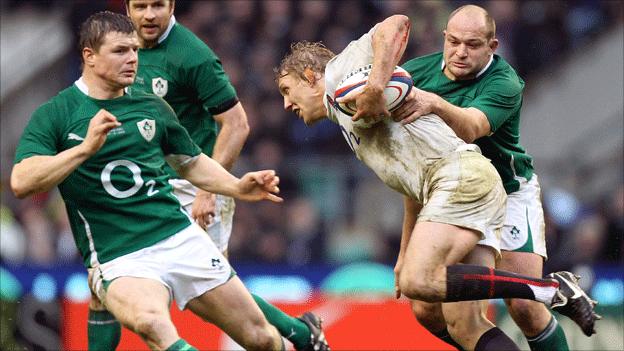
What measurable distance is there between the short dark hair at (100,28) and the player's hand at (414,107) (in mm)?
1493

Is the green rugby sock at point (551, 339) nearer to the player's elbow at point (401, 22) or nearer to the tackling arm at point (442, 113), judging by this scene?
the tackling arm at point (442, 113)

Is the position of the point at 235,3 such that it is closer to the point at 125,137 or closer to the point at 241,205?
the point at 241,205

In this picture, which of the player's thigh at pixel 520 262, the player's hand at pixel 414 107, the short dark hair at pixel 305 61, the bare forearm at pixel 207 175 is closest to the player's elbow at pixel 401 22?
the player's hand at pixel 414 107

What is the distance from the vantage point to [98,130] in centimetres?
564

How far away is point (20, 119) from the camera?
614 inches

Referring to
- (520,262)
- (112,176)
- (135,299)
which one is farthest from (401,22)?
(135,299)

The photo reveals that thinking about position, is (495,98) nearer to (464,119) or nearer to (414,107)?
(464,119)

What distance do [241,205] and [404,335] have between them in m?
4.10

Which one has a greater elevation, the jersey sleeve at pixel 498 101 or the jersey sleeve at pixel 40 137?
the jersey sleeve at pixel 498 101

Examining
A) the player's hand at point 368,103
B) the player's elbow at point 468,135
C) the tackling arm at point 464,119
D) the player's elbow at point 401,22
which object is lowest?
the player's elbow at point 468,135

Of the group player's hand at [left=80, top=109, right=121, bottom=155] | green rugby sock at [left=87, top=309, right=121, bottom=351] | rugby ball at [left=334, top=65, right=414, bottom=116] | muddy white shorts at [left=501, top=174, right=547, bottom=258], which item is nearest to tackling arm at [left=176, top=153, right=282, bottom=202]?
rugby ball at [left=334, top=65, right=414, bottom=116]

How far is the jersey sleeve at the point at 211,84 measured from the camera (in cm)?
737

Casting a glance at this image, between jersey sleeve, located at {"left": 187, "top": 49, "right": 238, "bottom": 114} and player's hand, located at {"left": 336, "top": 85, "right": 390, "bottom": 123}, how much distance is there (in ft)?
5.84

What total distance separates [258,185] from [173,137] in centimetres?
53
